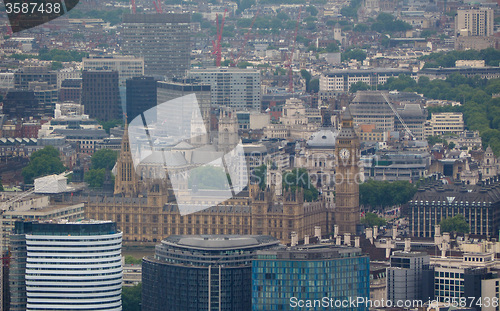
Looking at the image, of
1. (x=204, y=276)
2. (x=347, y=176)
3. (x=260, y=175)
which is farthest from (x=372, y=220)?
(x=204, y=276)

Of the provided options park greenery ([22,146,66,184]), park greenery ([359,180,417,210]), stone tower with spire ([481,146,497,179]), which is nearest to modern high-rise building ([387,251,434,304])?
park greenery ([359,180,417,210])

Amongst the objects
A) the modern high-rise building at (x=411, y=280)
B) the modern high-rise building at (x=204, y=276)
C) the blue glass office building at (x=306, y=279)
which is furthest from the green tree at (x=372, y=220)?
the blue glass office building at (x=306, y=279)

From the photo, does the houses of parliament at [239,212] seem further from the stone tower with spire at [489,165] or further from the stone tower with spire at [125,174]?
the stone tower with spire at [489,165]

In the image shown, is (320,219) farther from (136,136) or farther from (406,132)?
(406,132)

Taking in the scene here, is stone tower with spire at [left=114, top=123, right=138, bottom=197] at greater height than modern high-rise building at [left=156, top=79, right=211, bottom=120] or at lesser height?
lesser

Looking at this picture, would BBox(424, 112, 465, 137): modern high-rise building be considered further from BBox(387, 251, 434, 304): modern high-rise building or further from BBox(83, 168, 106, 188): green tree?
BBox(387, 251, 434, 304): modern high-rise building

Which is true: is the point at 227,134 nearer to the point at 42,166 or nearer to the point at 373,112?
the point at 42,166
